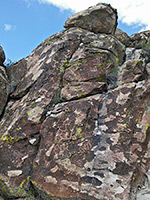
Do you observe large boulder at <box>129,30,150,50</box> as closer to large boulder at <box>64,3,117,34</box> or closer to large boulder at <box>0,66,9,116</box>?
large boulder at <box>64,3,117,34</box>

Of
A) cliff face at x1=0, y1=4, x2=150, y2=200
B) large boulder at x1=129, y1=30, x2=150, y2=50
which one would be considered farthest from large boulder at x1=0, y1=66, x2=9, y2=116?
large boulder at x1=129, y1=30, x2=150, y2=50

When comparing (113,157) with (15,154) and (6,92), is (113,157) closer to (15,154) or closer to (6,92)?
(15,154)

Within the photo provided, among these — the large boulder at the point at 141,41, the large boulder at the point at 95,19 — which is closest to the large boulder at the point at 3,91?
the large boulder at the point at 95,19

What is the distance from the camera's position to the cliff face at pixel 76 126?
5.70m

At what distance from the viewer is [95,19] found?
10828 mm

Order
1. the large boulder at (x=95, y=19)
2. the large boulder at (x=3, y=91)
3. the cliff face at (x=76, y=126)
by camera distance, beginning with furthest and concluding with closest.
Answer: the large boulder at (x=95, y=19), the large boulder at (x=3, y=91), the cliff face at (x=76, y=126)

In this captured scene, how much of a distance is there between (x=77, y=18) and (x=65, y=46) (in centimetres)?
315

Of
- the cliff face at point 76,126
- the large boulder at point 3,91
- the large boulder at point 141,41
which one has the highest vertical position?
the large boulder at point 141,41

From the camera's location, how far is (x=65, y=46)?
29.9 feet

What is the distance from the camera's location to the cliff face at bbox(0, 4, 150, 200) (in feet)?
18.7

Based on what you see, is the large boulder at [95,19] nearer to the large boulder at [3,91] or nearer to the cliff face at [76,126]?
the cliff face at [76,126]

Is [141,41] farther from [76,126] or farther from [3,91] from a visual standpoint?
[3,91]

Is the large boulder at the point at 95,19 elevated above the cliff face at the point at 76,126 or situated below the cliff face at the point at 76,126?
above

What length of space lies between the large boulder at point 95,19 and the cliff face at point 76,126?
79.9 inches
